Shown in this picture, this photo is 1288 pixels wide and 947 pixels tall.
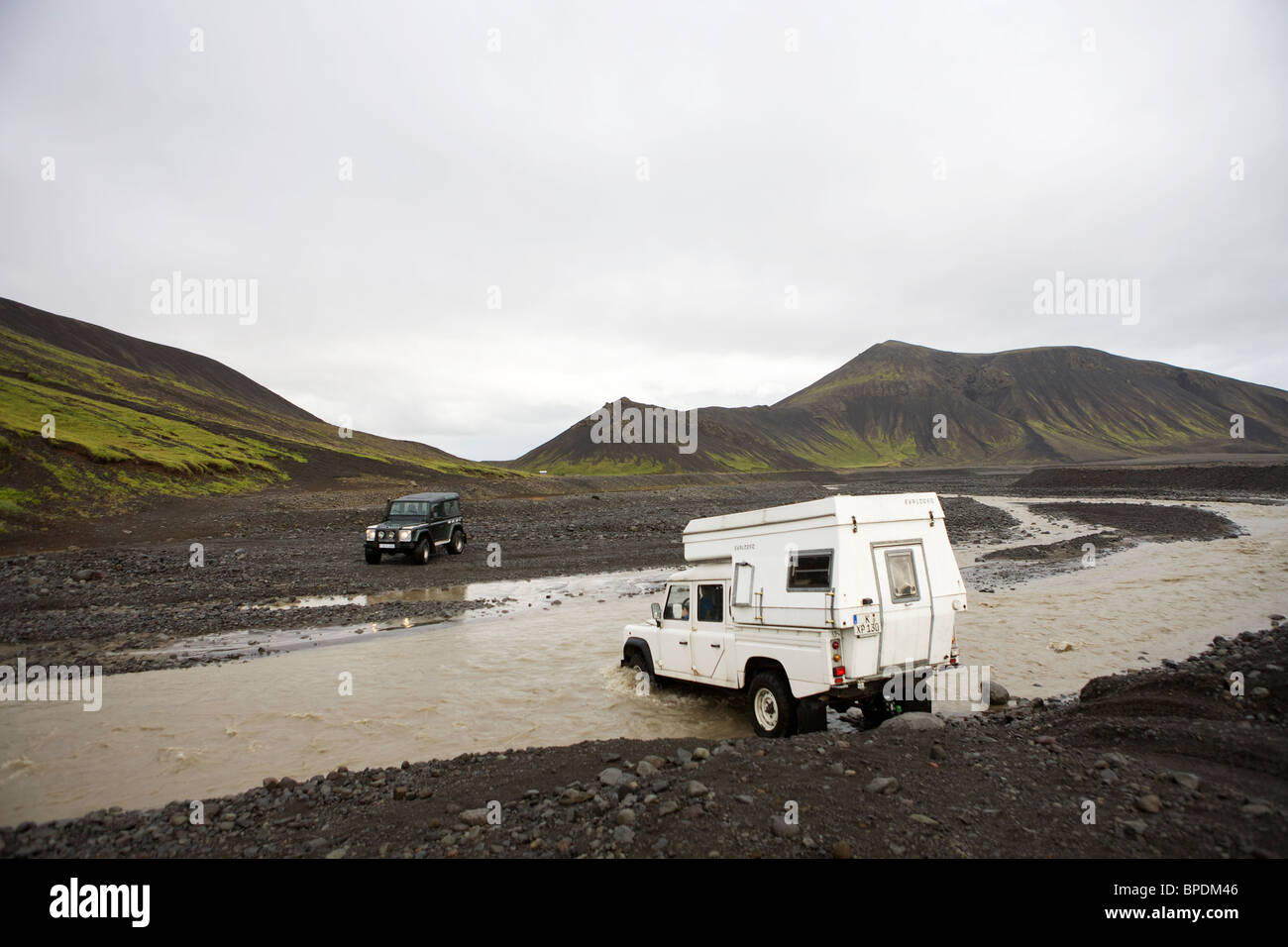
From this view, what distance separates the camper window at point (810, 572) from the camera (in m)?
8.21

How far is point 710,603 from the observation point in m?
10.2

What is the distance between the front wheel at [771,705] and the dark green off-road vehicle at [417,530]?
70.5 feet

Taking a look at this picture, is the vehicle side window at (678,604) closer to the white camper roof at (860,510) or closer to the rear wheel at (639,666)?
the rear wheel at (639,666)

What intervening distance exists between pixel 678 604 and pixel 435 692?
16.4 feet

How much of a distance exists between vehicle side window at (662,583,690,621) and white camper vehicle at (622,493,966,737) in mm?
676

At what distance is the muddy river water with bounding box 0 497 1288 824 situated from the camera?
9.00 metres

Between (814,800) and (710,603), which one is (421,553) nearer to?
(710,603)

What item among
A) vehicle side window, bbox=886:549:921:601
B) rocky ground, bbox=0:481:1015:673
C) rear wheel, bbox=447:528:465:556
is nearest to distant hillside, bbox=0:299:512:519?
rocky ground, bbox=0:481:1015:673

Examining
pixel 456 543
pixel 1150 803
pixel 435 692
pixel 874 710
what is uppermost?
pixel 456 543

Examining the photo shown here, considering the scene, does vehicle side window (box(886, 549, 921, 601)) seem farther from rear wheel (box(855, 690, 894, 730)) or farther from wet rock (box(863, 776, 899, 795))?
wet rock (box(863, 776, 899, 795))

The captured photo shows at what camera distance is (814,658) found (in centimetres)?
815
